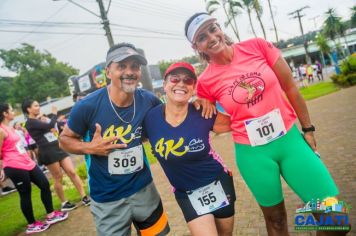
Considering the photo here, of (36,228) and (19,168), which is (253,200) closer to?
(36,228)

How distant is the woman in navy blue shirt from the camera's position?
99.5 inches

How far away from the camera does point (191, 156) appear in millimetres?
2523

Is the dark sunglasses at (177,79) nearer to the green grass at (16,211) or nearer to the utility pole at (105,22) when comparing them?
the green grass at (16,211)

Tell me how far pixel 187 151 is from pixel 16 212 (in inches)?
246

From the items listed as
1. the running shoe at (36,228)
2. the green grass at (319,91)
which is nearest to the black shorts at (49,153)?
the running shoe at (36,228)

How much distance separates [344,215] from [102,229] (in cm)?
198

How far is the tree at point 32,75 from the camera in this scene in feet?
169

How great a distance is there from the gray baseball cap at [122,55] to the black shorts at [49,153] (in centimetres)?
361

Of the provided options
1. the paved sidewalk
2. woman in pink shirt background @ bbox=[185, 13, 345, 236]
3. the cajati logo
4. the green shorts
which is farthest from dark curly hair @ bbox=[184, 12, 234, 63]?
the paved sidewalk

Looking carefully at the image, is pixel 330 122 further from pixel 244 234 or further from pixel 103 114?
pixel 103 114

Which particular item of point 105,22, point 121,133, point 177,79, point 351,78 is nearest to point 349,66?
point 351,78

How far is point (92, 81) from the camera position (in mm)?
22812

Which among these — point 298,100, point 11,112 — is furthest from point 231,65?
point 11,112

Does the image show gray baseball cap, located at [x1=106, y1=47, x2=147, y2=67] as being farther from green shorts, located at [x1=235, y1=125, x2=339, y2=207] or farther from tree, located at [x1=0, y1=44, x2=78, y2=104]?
tree, located at [x1=0, y1=44, x2=78, y2=104]
